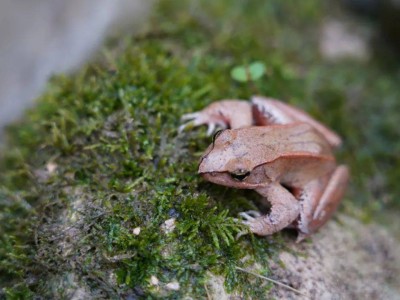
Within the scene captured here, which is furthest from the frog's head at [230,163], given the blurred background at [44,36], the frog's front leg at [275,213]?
the blurred background at [44,36]

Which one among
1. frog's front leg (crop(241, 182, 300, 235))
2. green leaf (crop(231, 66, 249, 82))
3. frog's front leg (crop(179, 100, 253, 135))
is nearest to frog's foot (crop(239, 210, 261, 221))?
frog's front leg (crop(241, 182, 300, 235))

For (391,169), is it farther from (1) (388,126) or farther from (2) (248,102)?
(2) (248,102)

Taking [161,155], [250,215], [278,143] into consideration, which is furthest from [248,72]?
[250,215]

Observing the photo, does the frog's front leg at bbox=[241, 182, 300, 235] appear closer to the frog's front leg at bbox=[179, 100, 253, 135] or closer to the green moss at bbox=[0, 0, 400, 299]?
the green moss at bbox=[0, 0, 400, 299]

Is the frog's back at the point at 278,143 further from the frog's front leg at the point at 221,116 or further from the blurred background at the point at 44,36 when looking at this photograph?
the blurred background at the point at 44,36

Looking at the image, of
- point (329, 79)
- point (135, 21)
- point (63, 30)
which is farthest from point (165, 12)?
point (329, 79)

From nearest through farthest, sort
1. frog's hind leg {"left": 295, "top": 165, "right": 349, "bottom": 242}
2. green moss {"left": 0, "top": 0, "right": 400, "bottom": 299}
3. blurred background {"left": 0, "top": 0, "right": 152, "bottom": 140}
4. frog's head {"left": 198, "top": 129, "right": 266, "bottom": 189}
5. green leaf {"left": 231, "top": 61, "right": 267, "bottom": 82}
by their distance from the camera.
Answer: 1. green moss {"left": 0, "top": 0, "right": 400, "bottom": 299}
2. frog's head {"left": 198, "top": 129, "right": 266, "bottom": 189}
3. frog's hind leg {"left": 295, "top": 165, "right": 349, "bottom": 242}
4. green leaf {"left": 231, "top": 61, "right": 267, "bottom": 82}
5. blurred background {"left": 0, "top": 0, "right": 152, "bottom": 140}
